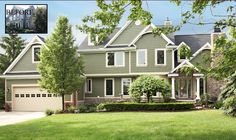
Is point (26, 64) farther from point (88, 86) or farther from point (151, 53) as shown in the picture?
point (151, 53)

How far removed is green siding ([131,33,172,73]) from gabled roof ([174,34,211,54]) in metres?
2.52

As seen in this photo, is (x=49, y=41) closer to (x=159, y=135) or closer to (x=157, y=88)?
(x=157, y=88)

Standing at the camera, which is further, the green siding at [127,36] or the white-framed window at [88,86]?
the white-framed window at [88,86]

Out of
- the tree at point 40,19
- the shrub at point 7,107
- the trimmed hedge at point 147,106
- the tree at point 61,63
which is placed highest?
the tree at point 40,19

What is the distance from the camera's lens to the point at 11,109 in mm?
36562

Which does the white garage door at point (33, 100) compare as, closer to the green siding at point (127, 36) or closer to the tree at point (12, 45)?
the green siding at point (127, 36)

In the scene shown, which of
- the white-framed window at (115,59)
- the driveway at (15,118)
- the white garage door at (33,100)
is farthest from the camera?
the white-framed window at (115,59)

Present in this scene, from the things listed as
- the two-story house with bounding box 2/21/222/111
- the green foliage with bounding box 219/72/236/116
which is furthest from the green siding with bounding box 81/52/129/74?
the green foliage with bounding box 219/72/236/116

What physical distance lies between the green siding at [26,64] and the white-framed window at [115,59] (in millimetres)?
7274

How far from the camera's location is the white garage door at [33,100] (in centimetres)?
3612

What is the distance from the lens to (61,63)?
31125 millimetres

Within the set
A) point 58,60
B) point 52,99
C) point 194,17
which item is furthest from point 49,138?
point 52,99

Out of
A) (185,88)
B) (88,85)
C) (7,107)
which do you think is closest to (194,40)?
(185,88)

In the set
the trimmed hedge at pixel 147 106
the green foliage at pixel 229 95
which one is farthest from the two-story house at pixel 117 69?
the green foliage at pixel 229 95
